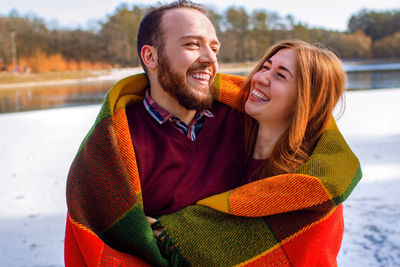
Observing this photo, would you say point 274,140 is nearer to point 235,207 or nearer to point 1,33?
point 235,207

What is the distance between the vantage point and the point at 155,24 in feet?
5.29

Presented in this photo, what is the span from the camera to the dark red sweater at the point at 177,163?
1398 millimetres

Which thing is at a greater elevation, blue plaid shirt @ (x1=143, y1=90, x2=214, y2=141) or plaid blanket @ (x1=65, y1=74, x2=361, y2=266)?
blue plaid shirt @ (x1=143, y1=90, x2=214, y2=141)

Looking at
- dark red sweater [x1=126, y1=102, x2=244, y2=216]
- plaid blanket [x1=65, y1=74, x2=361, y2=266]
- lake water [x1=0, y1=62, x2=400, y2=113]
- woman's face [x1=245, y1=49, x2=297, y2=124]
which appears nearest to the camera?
plaid blanket [x1=65, y1=74, x2=361, y2=266]

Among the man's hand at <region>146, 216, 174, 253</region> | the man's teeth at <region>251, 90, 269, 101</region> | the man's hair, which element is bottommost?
the man's hand at <region>146, 216, 174, 253</region>

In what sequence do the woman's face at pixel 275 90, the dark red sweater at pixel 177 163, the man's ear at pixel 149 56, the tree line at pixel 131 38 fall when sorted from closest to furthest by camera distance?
the dark red sweater at pixel 177 163
the woman's face at pixel 275 90
the man's ear at pixel 149 56
the tree line at pixel 131 38

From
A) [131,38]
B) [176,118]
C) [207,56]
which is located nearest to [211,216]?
[176,118]

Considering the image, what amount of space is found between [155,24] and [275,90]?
1.95 feet

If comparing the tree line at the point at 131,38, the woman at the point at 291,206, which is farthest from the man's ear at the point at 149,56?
the tree line at the point at 131,38

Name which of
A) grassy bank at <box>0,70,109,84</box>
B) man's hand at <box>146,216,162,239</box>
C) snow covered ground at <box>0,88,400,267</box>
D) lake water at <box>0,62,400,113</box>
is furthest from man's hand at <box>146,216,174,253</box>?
grassy bank at <box>0,70,109,84</box>

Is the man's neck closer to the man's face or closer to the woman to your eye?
the man's face

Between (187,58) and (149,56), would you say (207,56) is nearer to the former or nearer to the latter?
(187,58)

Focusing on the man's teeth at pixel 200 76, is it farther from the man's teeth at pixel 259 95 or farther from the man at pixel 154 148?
the man's teeth at pixel 259 95

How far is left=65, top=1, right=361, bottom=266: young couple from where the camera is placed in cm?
126
